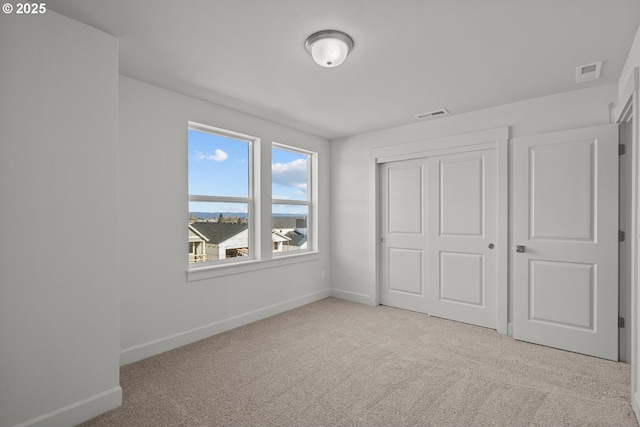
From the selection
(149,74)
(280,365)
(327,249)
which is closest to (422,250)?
(327,249)

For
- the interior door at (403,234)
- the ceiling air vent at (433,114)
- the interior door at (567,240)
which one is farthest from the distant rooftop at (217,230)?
the interior door at (567,240)

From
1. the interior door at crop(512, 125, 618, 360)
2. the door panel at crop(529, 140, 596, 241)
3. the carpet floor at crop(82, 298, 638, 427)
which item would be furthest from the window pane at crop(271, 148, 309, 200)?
the door panel at crop(529, 140, 596, 241)

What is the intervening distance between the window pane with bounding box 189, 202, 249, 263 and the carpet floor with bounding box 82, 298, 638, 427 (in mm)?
896

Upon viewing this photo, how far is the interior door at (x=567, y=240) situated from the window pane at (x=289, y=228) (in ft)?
8.88

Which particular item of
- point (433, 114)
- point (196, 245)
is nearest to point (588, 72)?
point (433, 114)

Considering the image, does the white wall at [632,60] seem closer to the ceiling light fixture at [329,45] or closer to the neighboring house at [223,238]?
the ceiling light fixture at [329,45]

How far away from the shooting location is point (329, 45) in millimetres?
2137

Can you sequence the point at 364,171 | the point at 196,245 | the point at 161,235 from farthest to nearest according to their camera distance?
the point at 364,171, the point at 196,245, the point at 161,235

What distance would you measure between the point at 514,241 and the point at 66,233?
3825mm

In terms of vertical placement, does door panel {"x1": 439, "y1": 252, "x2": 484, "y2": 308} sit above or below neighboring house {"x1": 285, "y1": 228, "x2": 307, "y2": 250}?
below

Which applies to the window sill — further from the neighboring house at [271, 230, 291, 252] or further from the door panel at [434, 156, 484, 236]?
the door panel at [434, 156, 484, 236]

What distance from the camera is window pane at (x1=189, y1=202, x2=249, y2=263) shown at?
3461mm

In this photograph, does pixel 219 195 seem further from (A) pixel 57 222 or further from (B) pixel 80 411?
(B) pixel 80 411

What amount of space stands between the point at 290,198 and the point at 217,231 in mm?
1258
